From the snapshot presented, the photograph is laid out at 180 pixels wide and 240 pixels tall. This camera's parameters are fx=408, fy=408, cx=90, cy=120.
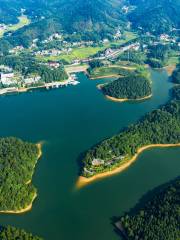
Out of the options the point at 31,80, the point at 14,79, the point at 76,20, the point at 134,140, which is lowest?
the point at 134,140

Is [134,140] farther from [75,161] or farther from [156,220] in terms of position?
[156,220]

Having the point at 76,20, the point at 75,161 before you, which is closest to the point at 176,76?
the point at 75,161

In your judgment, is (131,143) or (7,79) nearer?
(131,143)

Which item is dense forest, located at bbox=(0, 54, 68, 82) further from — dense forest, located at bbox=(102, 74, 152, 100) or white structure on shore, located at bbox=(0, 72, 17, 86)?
dense forest, located at bbox=(102, 74, 152, 100)

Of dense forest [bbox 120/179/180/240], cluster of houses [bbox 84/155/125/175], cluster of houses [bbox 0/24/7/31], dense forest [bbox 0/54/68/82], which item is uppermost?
cluster of houses [bbox 0/24/7/31]

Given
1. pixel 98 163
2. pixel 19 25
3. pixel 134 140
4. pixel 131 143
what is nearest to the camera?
pixel 98 163

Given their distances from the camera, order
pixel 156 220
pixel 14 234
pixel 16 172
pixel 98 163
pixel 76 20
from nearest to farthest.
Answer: pixel 14 234, pixel 156 220, pixel 16 172, pixel 98 163, pixel 76 20

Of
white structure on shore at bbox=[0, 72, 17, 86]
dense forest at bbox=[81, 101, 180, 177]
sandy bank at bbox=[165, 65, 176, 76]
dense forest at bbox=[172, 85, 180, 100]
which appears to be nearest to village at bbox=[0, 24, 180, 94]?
white structure on shore at bbox=[0, 72, 17, 86]
